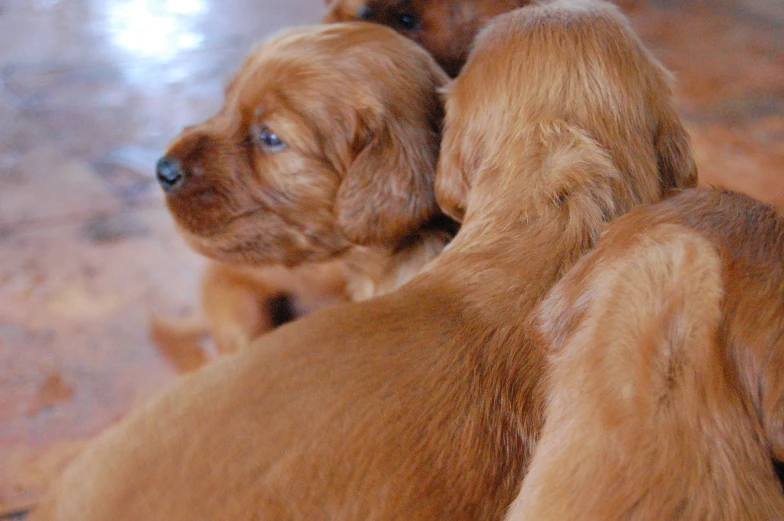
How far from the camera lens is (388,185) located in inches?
50.0

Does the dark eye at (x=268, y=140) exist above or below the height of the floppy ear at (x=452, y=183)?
below

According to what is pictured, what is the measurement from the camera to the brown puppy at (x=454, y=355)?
2.67 feet

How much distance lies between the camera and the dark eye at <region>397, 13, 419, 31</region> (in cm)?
162

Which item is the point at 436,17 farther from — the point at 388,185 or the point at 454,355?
the point at 454,355

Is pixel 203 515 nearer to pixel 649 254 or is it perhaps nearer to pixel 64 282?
pixel 649 254

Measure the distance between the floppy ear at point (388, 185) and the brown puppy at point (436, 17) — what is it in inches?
15.4

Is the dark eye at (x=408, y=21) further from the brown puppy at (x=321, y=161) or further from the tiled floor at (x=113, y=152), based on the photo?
the tiled floor at (x=113, y=152)

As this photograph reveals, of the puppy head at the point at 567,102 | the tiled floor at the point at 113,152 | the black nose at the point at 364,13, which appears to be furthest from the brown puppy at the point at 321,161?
the tiled floor at the point at 113,152

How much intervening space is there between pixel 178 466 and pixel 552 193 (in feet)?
1.95

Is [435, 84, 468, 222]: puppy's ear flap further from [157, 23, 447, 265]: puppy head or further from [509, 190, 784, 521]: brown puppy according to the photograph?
[509, 190, 784, 521]: brown puppy

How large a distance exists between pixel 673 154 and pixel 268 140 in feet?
2.18

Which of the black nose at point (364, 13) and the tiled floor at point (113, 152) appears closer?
the tiled floor at point (113, 152)

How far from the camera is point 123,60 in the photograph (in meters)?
2.72

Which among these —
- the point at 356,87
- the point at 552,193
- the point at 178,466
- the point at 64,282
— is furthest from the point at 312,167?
the point at 64,282
